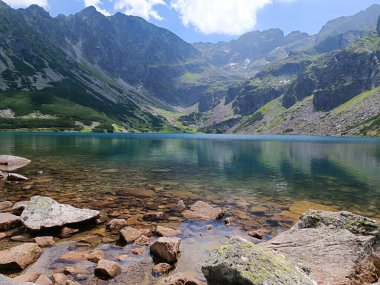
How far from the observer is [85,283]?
1294cm

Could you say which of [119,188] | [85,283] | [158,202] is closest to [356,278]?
[85,283]

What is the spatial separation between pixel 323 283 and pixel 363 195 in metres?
27.2

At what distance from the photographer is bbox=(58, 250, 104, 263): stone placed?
15109 mm

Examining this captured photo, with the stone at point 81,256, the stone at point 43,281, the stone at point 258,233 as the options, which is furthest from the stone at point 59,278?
the stone at point 258,233

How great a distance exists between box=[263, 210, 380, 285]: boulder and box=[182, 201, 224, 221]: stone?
7.66 meters

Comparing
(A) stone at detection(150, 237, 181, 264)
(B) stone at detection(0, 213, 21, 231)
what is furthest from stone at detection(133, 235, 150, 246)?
(B) stone at detection(0, 213, 21, 231)

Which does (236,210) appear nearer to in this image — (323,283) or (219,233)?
(219,233)

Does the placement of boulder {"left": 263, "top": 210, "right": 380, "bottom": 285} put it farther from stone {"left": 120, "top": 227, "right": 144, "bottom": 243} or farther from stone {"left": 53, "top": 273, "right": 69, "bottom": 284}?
stone {"left": 53, "top": 273, "right": 69, "bottom": 284}

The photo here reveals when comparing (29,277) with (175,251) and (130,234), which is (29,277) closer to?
(130,234)

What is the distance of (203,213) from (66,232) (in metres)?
9.75

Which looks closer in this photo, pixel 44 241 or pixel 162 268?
pixel 162 268

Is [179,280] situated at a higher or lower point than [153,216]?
higher

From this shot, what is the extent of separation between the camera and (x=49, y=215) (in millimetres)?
19328

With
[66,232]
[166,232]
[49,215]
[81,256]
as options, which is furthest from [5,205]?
[166,232]
